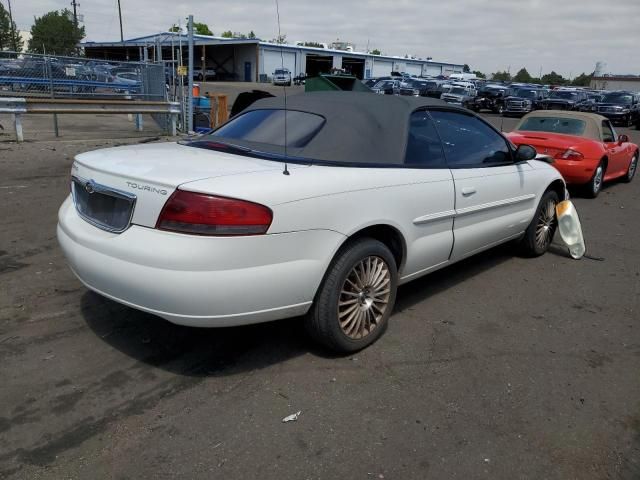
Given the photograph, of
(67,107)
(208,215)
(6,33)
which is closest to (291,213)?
(208,215)

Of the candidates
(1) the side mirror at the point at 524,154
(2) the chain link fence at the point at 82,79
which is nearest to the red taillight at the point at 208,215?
(1) the side mirror at the point at 524,154

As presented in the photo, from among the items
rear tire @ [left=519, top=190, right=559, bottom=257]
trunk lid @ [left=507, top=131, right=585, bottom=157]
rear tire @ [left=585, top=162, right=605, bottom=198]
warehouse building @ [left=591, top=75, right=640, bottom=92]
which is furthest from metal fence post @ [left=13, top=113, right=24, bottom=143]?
warehouse building @ [left=591, top=75, right=640, bottom=92]

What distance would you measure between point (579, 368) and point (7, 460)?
126 inches

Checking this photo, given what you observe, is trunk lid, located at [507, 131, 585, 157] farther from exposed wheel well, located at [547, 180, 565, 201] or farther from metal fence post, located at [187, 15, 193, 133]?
metal fence post, located at [187, 15, 193, 133]

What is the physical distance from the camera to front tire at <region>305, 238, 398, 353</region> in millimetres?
3221

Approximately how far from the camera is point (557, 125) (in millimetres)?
9898

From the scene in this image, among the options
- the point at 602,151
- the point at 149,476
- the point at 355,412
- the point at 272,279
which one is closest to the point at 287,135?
the point at 272,279

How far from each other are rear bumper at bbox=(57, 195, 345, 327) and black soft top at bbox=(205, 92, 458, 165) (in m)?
0.66

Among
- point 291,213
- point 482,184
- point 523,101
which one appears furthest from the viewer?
point 523,101

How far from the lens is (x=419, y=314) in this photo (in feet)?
13.8

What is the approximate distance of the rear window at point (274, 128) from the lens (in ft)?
12.1

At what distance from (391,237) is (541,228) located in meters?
2.71

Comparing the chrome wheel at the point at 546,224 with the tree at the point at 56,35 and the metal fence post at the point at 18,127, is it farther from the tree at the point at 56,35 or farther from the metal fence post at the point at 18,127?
the tree at the point at 56,35

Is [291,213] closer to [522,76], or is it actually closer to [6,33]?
[6,33]
